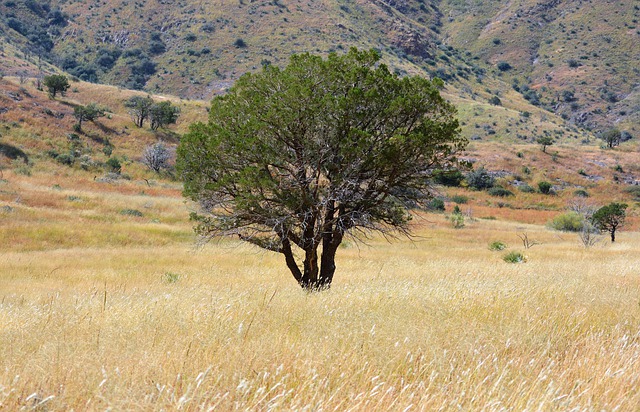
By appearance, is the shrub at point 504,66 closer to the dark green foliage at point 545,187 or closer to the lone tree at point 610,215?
the dark green foliage at point 545,187

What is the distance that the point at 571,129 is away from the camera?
110688mm

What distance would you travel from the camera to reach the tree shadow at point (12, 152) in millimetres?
49375

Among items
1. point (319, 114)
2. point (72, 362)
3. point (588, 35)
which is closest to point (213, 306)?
point (72, 362)

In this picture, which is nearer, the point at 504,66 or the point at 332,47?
the point at 332,47

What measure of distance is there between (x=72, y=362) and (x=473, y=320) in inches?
173

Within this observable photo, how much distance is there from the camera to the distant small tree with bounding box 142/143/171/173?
57.3 meters

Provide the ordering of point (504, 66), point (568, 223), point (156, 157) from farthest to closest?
1. point (504, 66)
2. point (156, 157)
3. point (568, 223)

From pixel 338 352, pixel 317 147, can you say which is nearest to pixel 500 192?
pixel 317 147

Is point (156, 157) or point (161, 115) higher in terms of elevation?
point (161, 115)

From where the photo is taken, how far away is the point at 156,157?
188ft

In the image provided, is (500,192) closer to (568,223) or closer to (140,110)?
(568,223)

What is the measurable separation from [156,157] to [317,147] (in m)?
51.9

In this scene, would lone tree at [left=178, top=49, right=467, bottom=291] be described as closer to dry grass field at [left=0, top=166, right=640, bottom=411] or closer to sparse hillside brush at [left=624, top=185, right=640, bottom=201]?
dry grass field at [left=0, top=166, right=640, bottom=411]

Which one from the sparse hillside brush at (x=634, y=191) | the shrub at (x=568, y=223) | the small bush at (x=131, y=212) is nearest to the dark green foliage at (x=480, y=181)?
the sparse hillside brush at (x=634, y=191)
